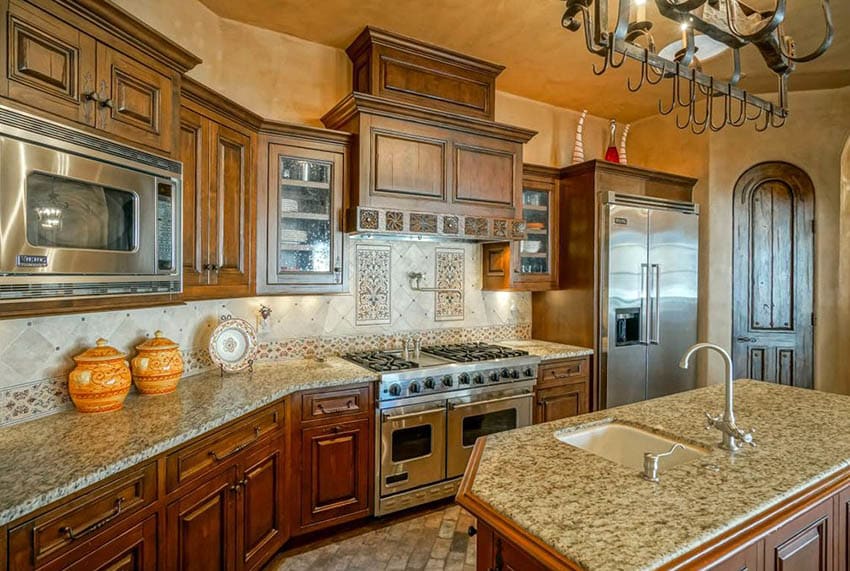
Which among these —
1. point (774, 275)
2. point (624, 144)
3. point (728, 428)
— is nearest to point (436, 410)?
point (728, 428)

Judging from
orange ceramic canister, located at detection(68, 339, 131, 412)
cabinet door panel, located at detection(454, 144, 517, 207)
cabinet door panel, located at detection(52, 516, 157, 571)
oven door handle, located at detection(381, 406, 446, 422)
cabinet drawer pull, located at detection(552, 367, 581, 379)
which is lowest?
cabinet door panel, located at detection(52, 516, 157, 571)

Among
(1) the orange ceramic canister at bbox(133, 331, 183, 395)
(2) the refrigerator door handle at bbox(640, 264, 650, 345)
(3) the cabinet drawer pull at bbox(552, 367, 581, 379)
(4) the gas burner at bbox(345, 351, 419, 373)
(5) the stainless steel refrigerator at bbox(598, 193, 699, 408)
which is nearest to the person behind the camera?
(1) the orange ceramic canister at bbox(133, 331, 183, 395)

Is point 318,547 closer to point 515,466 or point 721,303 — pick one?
point 515,466

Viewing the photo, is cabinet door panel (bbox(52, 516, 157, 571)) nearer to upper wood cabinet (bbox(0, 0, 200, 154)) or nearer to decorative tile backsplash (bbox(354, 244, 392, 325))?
upper wood cabinet (bbox(0, 0, 200, 154))

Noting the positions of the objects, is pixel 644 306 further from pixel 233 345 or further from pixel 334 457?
pixel 233 345

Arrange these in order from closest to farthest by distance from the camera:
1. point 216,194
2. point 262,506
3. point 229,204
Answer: point 262,506 < point 216,194 < point 229,204

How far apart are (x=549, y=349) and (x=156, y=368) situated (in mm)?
2658

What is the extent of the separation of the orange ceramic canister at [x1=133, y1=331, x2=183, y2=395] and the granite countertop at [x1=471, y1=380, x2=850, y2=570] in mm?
1500

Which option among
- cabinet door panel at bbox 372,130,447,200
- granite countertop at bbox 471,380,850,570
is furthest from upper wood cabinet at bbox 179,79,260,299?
granite countertop at bbox 471,380,850,570

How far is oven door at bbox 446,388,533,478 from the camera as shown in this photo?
3006 mm

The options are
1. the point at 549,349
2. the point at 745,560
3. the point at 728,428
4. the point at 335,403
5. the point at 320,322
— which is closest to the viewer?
the point at 745,560

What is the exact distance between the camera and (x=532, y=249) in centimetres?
378

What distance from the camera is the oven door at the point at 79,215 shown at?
1.34 metres

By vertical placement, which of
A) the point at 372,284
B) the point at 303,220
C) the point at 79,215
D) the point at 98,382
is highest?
the point at 303,220
